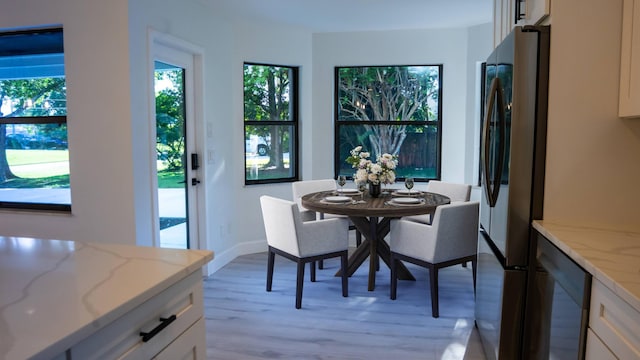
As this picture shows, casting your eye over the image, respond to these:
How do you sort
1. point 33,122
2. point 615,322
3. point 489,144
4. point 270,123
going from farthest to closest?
point 270,123 < point 33,122 < point 489,144 < point 615,322

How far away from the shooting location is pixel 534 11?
2.13m

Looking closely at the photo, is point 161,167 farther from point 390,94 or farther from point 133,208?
point 390,94

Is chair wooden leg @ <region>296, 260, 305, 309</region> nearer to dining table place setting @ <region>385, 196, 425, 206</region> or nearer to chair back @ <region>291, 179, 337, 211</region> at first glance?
dining table place setting @ <region>385, 196, 425, 206</region>

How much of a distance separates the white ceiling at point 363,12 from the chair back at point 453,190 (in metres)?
1.64

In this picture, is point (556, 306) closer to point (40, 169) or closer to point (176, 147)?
point (176, 147)

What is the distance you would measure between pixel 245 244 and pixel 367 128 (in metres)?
1.94

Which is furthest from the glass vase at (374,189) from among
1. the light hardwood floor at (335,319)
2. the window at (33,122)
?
the window at (33,122)

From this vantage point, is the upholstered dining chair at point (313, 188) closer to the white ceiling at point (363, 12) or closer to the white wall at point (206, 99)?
the white wall at point (206, 99)

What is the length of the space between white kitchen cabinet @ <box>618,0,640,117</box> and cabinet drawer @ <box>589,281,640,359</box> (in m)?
0.81

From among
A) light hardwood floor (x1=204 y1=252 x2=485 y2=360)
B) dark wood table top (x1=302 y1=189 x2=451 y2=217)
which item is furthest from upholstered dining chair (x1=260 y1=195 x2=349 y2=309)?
light hardwood floor (x1=204 y1=252 x2=485 y2=360)

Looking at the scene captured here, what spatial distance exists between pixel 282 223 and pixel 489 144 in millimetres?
1646

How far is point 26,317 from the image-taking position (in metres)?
0.97

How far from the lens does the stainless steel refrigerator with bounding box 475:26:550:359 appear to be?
1.96 metres

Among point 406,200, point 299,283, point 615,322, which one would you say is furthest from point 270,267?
point 615,322
